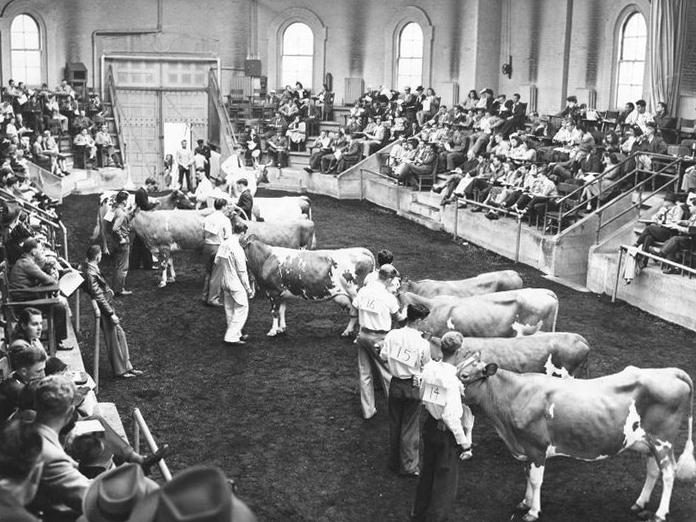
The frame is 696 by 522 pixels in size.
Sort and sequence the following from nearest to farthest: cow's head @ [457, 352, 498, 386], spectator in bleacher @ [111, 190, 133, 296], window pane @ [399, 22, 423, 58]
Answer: cow's head @ [457, 352, 498, 386], spectator in bleacher @ [111, 190, 133, 296], window pane @ [399, 22, 423, 58]

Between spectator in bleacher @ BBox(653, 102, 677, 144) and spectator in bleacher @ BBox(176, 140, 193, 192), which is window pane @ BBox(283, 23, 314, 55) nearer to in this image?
spectator in bleacher @ BBox(176, 140, 193, 192)

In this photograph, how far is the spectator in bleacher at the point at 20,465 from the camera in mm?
5191

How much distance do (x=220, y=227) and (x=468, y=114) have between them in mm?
14270

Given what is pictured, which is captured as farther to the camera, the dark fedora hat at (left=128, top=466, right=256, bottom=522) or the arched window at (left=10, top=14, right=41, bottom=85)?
the arched window at (left=10, top=14, right=41, bottom=85)

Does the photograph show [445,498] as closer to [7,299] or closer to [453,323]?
[453,323]

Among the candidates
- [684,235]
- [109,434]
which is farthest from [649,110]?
[109,434]

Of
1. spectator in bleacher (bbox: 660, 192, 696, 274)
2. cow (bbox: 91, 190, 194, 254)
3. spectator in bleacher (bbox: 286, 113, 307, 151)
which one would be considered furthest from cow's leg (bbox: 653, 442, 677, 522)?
spectator in bleacher (bbox: 286, 113, 307, 151)

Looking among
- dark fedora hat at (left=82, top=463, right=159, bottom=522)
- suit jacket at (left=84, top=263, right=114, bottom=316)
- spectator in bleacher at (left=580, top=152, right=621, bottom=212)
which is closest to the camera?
dark fedora hat at (left=82, top=463, right=159, bottom=522)

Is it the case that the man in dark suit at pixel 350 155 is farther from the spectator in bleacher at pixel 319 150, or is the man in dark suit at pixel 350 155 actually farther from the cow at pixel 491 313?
the cow at pixel 491 313

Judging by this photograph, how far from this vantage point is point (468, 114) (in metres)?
28.2

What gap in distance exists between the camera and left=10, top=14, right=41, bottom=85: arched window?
110 ft

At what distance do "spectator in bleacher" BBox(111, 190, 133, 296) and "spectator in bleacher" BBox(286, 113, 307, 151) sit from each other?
15.7 meters

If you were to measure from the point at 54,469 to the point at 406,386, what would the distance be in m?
4.24

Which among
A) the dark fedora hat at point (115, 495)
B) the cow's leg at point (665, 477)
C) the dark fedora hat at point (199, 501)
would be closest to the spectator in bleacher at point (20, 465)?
the dark fedora hat at point (115, 495)
